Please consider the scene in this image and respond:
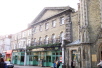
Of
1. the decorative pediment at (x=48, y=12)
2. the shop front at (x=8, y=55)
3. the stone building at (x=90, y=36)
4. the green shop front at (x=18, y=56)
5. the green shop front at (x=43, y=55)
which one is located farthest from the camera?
the shop front at (x=8, y=55)

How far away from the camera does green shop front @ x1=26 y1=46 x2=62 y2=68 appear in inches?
882

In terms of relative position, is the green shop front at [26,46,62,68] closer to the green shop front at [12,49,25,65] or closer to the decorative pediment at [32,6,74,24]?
the green shop front at [12,49,25,65]

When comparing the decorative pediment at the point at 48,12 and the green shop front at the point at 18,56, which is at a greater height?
the decorative pediment at the point at 48,12

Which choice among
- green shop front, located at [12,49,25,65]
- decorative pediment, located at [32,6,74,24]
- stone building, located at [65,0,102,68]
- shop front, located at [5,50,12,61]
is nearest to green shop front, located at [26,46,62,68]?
green shop front, located at [12,49,25,65]

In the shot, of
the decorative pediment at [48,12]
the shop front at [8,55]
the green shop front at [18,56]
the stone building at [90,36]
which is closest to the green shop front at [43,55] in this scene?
the green shop front at [18,56]

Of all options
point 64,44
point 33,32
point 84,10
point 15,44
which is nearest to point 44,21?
point 33,32

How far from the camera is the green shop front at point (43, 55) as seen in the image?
882 inches

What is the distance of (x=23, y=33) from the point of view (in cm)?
3525

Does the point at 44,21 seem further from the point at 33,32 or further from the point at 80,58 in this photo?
the point at 80,58

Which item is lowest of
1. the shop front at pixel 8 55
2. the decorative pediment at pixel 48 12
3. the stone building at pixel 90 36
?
the shop front at pixel 8 55

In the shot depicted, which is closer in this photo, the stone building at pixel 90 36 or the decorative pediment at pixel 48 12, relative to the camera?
the stone building at pixel 90 36

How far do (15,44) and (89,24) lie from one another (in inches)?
1069

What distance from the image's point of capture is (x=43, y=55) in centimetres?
2567

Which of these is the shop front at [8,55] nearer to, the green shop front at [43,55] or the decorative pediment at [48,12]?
the green shop front at [43,55]
